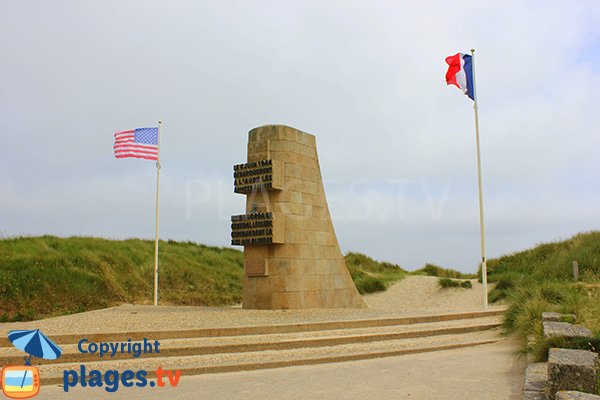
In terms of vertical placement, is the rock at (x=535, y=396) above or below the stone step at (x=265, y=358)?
above

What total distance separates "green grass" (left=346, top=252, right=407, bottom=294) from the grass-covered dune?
48 millimetres

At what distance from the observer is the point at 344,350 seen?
Result: 893cm

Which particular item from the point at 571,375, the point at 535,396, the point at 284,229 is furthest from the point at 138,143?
the point at 571,375

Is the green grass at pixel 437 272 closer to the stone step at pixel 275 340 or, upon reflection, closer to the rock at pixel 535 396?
the stone step at pixel 275 340

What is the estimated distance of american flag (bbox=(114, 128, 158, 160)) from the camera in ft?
54.7

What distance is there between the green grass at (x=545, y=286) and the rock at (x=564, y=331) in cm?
11

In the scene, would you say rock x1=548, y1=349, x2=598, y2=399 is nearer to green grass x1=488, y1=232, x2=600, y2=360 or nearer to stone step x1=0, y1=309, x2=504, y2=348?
green grass x1=488, y1=232, x2=600, y2=360

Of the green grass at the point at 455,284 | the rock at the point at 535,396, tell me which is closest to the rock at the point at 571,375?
the rock at the point at 535,396

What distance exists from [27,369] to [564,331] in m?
7.02

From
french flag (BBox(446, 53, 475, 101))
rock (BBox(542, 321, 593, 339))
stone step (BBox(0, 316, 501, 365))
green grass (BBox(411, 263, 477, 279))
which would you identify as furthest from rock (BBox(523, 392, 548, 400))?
green grass (BBox(411, 263, 477, 279))

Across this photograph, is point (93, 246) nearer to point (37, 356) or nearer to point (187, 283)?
point (187, 283)

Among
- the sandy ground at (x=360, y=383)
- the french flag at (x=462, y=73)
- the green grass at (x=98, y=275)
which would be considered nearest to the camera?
the sandy ground at (x=360, y=383)

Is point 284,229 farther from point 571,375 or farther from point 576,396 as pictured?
point 576,396

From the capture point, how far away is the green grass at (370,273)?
24897mm
